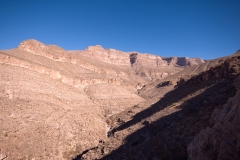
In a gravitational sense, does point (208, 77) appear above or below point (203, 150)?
above

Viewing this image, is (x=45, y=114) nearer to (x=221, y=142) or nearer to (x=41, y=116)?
(x=41, y=116)

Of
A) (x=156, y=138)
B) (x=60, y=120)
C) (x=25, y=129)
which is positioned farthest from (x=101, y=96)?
(x=156, y=138)

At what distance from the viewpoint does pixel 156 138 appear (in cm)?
1970

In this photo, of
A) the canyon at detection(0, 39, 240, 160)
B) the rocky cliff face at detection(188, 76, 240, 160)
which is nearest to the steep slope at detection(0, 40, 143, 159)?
the canyon at detection(0, 39, 240, 160)

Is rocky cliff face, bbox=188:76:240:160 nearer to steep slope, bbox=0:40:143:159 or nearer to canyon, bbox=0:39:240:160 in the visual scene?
canyon, bbox=0:39:240:160

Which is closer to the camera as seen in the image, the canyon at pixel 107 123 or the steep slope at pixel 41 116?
the canyon at pixel 107 123

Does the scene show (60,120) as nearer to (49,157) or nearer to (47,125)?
(47,125)

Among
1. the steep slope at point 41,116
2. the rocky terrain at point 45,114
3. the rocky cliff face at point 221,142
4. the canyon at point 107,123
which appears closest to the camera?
the rocky cliff face at point 221,142

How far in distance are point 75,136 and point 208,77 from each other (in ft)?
90.1

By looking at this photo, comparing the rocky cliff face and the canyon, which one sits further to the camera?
the canyon

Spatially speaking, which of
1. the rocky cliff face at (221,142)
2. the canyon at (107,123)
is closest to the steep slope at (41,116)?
the canyon at (107,123)

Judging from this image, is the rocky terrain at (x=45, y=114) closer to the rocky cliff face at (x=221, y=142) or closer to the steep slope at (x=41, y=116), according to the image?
the steep slope at (x=41, y=116)

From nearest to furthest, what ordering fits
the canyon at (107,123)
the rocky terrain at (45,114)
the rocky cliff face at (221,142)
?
1. the rocky cliff face at (221,142)
2. the canyon at (107,123)
3. the rocky terrain at (45,114)

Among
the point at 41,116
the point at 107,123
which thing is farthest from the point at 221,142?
the point at 107,123
